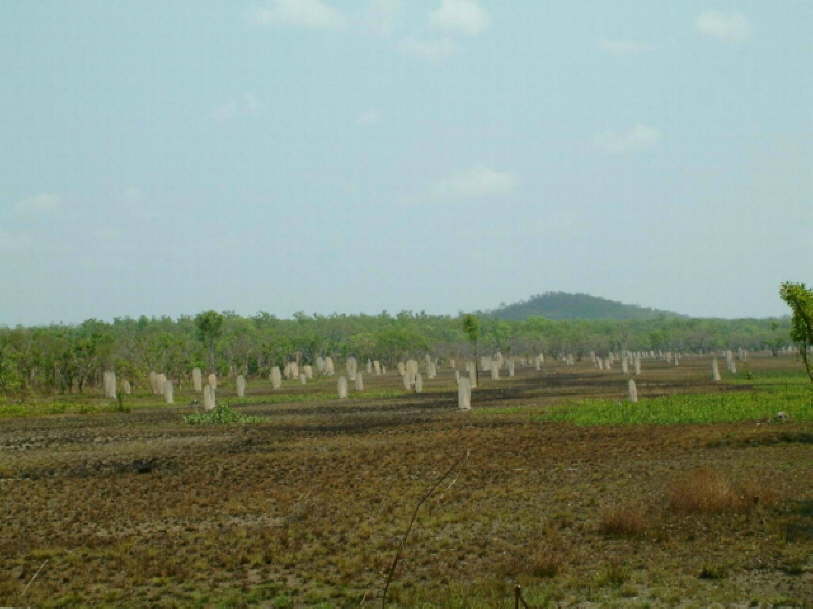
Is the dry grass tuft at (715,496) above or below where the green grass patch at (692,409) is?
above

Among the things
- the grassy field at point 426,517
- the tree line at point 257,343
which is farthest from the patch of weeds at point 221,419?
the tree line at point 257,343

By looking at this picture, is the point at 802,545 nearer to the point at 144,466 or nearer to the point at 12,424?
the point at 144,466

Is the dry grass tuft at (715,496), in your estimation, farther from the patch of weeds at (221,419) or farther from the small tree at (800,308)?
the patch of weeds at (221,419)

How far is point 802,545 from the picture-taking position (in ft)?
36.4

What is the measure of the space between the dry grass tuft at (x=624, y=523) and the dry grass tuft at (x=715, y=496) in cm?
94

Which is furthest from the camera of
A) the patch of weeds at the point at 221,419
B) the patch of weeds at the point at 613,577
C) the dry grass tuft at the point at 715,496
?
the patch of weeds at the point at 221,419

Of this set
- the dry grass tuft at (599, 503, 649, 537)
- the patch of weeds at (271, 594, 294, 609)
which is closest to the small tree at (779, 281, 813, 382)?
the dry grass tuft at (599, 503, 649, 537)

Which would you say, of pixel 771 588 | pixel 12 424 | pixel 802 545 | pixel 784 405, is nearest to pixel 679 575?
pixel 771 588

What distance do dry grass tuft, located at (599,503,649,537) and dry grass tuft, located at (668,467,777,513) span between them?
94cm

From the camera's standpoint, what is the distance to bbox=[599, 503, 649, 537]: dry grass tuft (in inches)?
482

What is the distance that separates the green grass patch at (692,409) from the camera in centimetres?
2852

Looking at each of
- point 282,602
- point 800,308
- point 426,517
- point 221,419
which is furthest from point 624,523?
point 221,419

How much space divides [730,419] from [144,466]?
64.0 feet

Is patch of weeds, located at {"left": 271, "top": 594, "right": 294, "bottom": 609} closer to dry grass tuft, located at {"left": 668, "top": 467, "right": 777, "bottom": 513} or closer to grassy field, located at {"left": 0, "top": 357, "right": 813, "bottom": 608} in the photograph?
grassy field, located at {"left": 0, "top": 357, "right": 813, "bottom": 608}
